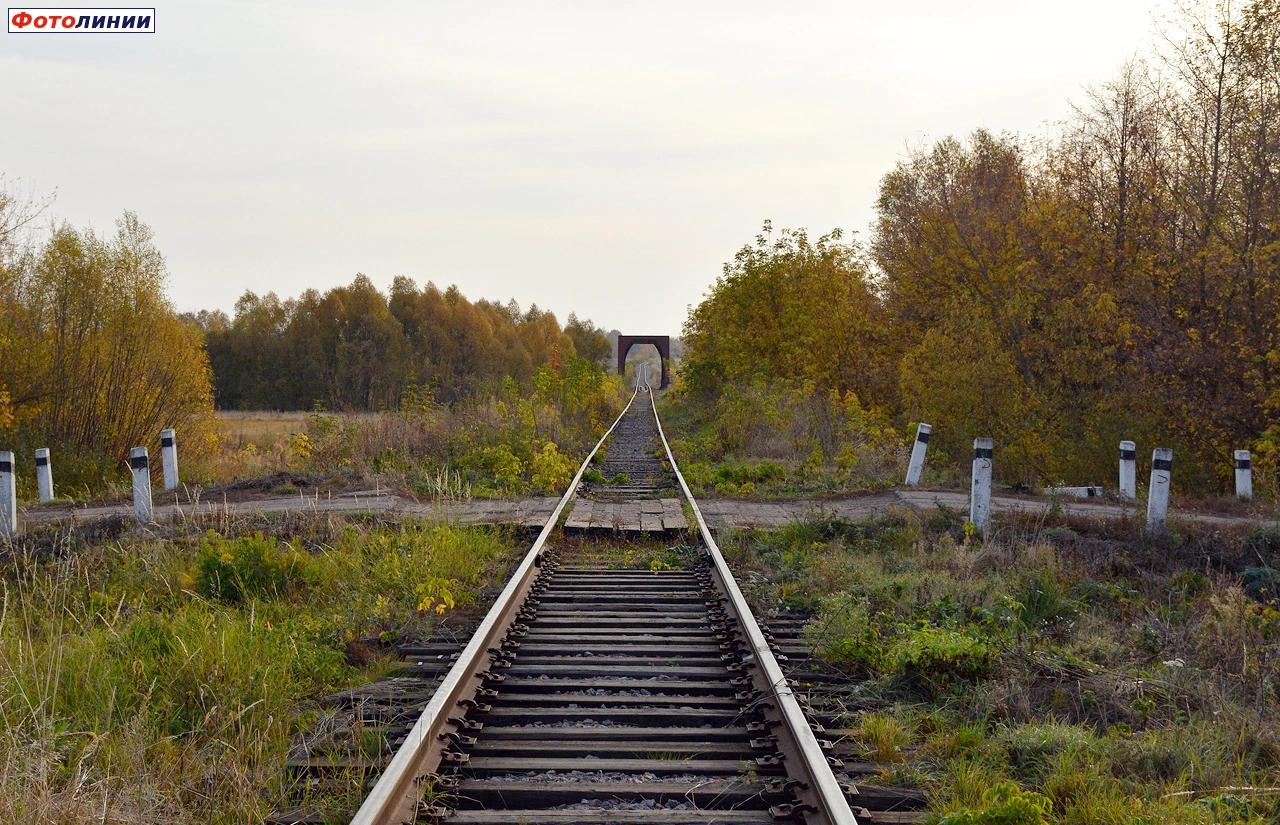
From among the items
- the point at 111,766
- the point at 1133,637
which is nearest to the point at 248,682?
the point at 111,766

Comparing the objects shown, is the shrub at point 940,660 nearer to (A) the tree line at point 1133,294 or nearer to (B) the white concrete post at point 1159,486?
(B) the white concrete post at point 1159,486

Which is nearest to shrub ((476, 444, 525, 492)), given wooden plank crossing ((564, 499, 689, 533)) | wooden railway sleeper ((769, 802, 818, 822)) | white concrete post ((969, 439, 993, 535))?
wooden plank crossing ((564, 499, 689, 533))

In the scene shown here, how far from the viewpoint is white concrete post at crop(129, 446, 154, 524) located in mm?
10024

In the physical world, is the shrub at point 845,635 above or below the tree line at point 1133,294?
below

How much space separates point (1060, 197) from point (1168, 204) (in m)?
2.31

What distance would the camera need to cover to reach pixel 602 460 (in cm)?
1866

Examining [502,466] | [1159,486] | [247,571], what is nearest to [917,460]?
[1159,486]

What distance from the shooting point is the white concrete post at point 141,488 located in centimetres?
1002

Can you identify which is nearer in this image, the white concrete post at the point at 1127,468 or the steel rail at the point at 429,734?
the steel rail at the point at 429,734

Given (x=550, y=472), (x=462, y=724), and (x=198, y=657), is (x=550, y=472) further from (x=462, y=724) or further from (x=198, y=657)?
(x=462, y=724)

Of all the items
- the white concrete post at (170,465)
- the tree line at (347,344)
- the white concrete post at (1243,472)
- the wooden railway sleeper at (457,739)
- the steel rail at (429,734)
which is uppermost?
the tree line at (347,344)

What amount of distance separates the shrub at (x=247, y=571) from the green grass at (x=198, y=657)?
0.01 meters

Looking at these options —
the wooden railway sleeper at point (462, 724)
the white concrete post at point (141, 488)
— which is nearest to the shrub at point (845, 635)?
the wooden railway sleeper at point (462, 724)

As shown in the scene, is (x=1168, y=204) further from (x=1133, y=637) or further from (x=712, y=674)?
(x=712, y=674)
